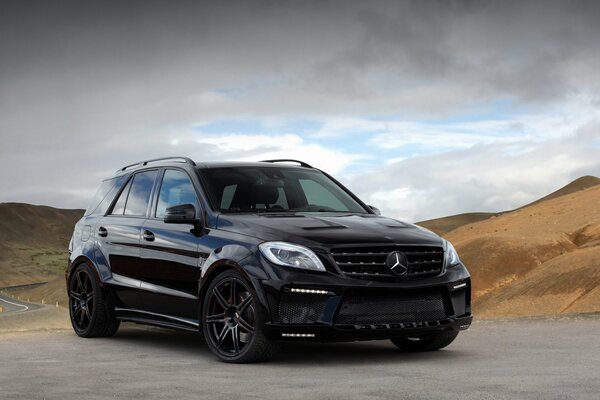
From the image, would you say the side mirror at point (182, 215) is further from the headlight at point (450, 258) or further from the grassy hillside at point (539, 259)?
the grassy hillside at point (539, 259)

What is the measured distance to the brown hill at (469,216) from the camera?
10794 centimetres

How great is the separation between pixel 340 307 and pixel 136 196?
367 centimetres

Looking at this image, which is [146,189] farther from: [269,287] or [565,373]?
[565,373]

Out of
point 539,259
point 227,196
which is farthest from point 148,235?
point 539,259

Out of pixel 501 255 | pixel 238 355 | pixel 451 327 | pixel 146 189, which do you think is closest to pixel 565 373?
pixel 451 327

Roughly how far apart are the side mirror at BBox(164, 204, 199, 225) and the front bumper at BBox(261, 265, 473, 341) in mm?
1266

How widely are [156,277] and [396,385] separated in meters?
3.65

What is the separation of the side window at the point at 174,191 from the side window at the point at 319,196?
49.9 inches

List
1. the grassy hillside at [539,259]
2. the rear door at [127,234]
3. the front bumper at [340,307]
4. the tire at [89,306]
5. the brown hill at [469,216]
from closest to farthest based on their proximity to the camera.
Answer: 1. the front bumper at [340,307]
2. the rear door at [127,234]
3. the tire at [89,306]
4. the grassy hillside at [539,259]
5. the brown hill at [469,216]

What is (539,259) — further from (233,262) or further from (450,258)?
(233,262)

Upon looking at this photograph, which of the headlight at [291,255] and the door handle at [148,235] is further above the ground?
the door handle at [148,235]

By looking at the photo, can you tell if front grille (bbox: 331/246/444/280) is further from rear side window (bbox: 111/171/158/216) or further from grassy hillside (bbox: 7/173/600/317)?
grassy hillside (bbox: 7/173/600/317)

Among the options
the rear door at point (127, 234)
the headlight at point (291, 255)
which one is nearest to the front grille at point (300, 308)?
the headlight at point (291, 255)

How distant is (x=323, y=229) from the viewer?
8883mm
